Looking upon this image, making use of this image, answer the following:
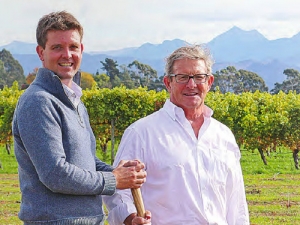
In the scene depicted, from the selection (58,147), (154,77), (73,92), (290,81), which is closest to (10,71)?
(154,77)

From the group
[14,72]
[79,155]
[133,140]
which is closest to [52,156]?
[79,155]

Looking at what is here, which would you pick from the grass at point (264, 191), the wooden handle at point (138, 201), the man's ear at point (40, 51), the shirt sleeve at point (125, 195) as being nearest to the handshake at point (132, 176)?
the wooden handle at point (138, 201)

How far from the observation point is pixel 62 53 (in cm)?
235

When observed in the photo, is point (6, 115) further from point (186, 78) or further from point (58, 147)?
point (58, 147)

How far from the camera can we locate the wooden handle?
253 cm

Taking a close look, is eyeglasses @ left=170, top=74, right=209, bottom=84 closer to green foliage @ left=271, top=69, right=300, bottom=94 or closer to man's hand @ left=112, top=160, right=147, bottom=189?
man's hand @ left=112, top=160, right=147, bottom=189

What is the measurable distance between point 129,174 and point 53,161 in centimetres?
39

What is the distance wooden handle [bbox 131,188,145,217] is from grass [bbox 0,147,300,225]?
5.07 m

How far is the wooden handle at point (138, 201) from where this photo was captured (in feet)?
8.29

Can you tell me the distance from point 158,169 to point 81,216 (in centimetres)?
52

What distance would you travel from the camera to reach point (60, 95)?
2336 mm

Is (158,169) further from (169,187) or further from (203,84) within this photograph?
(203,84)

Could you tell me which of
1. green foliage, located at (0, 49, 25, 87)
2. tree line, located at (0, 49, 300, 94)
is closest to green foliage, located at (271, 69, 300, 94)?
tree line, located at (0, 49, 300, 94)

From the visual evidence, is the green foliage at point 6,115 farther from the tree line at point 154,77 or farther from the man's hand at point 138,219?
the tree line at point 154,77
